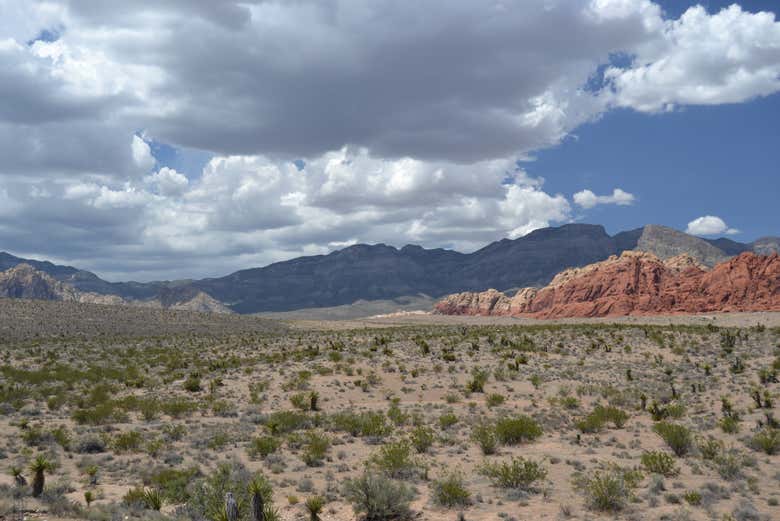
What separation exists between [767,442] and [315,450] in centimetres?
1359

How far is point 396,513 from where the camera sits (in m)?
12.1

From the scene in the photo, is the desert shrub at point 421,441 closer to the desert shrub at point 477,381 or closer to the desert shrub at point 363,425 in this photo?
the desert shrub at point 363,425

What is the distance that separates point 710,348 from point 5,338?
64421mm

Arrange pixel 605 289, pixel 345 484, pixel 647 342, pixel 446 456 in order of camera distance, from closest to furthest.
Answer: pixel 345 484 → pixel 446 456 → pixel 647 342 → pixel 605 289

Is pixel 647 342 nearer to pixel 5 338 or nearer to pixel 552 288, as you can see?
pixel 5 338

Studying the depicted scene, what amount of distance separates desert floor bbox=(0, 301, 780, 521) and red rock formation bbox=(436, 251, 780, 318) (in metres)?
82.1

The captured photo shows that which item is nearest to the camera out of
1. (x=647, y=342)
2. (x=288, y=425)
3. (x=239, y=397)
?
(x=288, y=425)

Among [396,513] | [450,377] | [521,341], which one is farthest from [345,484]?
[521,341]

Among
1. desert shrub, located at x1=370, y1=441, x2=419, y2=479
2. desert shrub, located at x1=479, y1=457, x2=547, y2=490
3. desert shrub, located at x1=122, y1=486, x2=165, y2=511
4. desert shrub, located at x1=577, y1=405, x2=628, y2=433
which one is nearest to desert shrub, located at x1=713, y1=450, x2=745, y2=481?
desert shrub, located at x1=479, y1=457, x2=547, y2=490

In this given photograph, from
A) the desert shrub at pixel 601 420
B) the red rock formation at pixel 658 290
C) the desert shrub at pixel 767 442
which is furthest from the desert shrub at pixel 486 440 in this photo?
the red rock formation at pixel 658 290

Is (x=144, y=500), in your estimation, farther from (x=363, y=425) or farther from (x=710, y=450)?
(x=710, y=450)

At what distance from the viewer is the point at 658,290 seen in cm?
13175

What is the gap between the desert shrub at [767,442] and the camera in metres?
16.6

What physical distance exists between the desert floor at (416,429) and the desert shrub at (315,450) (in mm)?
59
